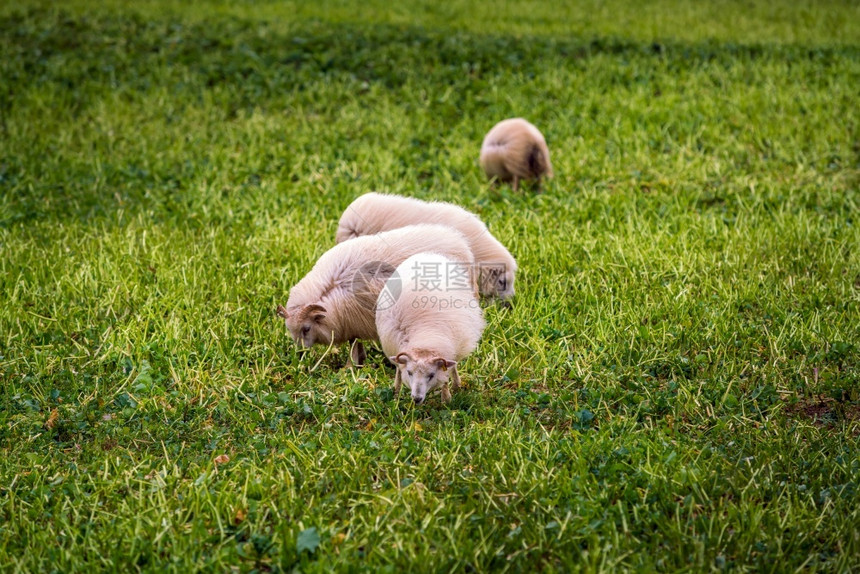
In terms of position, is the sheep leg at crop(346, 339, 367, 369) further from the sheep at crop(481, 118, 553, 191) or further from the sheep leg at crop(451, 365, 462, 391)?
the sheep at crop(481, 118, 553, 191)

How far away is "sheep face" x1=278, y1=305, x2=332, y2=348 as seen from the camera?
5.01m

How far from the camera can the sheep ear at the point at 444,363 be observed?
4332 mm

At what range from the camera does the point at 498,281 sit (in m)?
5.70

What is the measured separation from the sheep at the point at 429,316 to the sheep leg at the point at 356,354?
14.3 inches

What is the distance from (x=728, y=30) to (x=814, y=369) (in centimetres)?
970

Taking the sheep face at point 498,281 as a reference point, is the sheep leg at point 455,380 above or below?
below

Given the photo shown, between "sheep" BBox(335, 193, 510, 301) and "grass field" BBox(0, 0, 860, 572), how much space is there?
0.21m

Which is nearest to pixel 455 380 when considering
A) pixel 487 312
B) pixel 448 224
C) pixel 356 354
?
pixel 356 354

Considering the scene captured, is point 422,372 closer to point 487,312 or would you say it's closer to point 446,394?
point 446,394

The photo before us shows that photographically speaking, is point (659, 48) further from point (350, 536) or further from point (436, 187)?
point (350, 536)

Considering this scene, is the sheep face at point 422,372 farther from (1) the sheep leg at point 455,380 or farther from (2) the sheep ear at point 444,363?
(1) the sheep leg at point 455,380

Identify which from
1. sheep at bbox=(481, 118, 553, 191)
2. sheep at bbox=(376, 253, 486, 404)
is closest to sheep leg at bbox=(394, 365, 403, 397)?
sheep at bbox=(376, 253, 486, 404)

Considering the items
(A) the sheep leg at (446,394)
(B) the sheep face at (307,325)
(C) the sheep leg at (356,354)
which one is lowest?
(C) the sheep leg at (356,354)

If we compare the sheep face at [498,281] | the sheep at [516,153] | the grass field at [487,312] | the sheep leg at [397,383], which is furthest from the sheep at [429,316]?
the sheep at [516,153]
